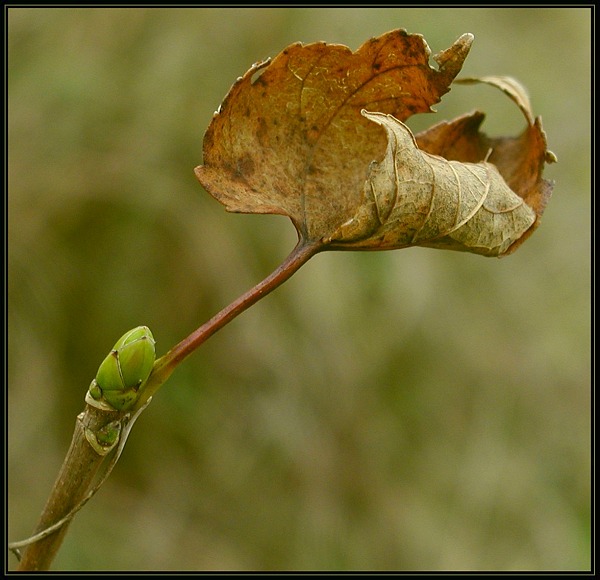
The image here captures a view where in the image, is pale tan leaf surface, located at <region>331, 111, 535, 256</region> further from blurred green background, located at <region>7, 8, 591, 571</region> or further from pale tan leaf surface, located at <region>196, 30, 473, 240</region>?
blurred green background, located at <region>7, 8, 591, 571</region>

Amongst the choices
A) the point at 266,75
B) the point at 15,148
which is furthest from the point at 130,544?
the point at 266,75

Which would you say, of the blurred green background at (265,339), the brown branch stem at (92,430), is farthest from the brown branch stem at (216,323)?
the blurred green background at (265,339)

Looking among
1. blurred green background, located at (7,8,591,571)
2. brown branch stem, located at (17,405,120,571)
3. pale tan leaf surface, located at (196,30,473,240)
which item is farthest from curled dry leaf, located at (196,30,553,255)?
blurred green background, located at (7,8,591,571)

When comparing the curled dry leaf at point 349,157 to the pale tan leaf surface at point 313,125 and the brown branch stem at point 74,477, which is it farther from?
the brown branch stem at point 74,477

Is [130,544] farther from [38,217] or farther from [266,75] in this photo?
[266,75]

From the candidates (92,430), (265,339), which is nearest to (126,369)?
(92,430)

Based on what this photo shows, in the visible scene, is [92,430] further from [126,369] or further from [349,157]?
[349,157]
